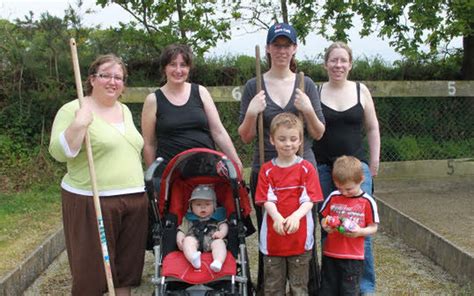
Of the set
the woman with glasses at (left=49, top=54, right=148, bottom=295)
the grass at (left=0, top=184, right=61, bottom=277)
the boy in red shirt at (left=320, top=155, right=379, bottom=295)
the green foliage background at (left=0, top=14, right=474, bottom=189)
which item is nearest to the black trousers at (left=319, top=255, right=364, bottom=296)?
the boy in red shirt at (left=320, top=155, right=379, bottom=295)

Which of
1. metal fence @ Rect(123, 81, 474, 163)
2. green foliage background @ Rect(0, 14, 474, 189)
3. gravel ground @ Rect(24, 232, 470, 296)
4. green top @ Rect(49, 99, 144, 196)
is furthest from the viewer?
metal fence @ Rect(123, 81, 474, 163)

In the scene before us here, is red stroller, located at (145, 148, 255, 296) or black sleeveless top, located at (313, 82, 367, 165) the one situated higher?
black sleeveless top, located at (313, 82, 367, 165)

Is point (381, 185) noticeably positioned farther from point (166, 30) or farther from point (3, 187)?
point (3, 187)

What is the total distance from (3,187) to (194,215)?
183 inches

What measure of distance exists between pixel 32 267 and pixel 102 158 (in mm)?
1846

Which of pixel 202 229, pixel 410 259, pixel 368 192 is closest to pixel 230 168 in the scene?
pixel 202 229

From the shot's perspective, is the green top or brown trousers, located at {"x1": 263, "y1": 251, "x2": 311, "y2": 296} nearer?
the green top

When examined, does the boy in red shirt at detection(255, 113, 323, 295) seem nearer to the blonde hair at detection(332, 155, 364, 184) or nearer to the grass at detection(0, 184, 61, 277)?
the blonde hair at detection(332, 155, 364, 184)

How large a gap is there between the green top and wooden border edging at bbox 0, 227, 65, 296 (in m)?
1.18

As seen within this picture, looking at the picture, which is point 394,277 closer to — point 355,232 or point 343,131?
point 355,232

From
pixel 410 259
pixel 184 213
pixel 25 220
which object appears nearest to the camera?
pixel 184 213

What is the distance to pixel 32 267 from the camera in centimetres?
466

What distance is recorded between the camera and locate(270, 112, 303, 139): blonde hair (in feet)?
10.9

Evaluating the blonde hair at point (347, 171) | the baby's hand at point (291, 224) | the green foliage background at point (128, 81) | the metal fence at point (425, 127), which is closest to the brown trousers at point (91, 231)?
the baby's hand at point (291, 224)
